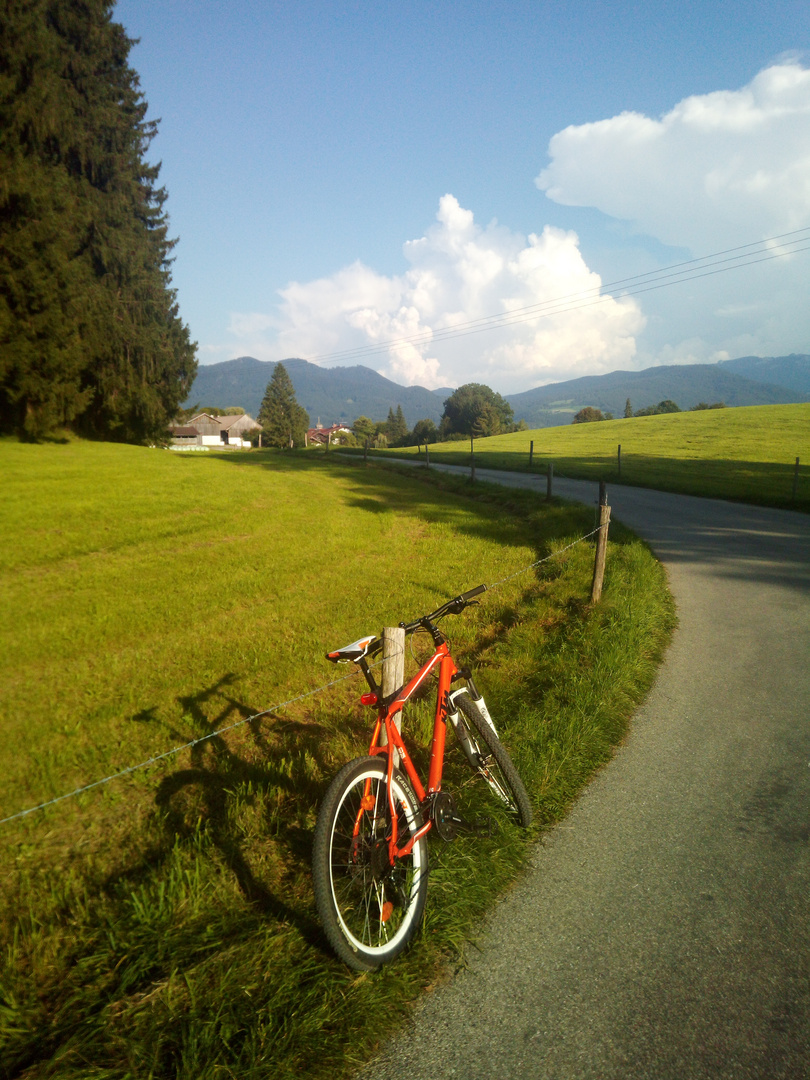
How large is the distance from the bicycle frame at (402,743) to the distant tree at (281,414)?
3335 inches

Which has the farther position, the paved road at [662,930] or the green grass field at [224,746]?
the green grass field at [224,746]

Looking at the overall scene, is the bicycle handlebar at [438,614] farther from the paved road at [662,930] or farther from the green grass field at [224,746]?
the paved road at [662,930]

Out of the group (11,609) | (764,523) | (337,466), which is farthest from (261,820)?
(337,466)

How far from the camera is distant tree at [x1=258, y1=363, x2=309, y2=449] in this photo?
286ft

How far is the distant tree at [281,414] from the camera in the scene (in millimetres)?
87250

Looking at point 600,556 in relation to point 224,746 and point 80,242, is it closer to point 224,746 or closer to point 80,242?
point 224,746

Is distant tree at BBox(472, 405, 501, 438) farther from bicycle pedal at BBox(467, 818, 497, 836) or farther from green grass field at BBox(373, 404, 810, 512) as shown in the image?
bicycle pedal at BBox(467, 818, 497, 836)

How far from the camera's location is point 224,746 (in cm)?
568

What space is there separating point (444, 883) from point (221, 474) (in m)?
21.8

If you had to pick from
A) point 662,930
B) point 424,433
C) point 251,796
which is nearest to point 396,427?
point 424,433

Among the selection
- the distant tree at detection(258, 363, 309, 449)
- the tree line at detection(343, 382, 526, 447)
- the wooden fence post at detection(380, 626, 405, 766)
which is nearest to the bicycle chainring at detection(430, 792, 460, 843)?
the wooden fence post at detection(380, 626, 405, 766)

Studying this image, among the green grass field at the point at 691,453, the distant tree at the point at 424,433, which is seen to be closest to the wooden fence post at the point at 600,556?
the green grass field at the point at 691,453

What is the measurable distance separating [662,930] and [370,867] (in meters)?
1.47

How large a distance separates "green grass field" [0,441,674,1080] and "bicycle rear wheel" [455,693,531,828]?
21 cm
